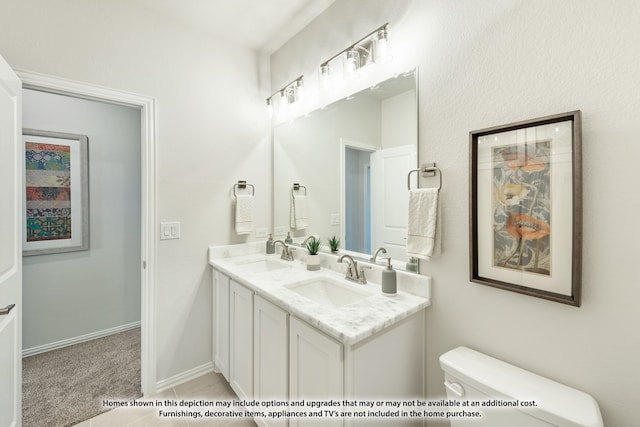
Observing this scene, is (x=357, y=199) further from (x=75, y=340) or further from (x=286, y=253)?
(x=75, y=340)

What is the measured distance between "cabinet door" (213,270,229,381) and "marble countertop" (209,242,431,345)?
114mm

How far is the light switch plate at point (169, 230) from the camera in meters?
1.93

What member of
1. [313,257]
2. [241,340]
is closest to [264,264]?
[313,257]

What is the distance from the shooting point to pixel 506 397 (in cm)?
91

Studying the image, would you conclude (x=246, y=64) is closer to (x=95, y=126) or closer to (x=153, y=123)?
(x=153, y=123)

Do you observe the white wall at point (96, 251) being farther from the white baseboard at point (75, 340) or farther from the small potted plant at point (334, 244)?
the small potted plant at point (334, 244)

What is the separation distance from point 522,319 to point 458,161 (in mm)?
681

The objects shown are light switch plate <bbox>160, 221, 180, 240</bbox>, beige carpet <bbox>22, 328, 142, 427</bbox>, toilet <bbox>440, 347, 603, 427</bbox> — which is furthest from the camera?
light switch plate <bbox>160, 221, 180, 240</bbox>

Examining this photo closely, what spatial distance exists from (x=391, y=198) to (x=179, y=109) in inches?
64.3

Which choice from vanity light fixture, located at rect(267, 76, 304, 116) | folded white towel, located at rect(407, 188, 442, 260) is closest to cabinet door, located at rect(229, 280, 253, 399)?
folded white towel, located at rect(407, 188, 442, 260)

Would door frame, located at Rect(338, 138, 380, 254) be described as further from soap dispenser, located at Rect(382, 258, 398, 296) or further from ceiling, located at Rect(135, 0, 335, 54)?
ceiling, located at Rect(135, 0, 335, 54)

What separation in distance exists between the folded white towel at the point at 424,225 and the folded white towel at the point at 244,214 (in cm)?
136

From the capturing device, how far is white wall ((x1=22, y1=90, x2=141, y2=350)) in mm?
2348

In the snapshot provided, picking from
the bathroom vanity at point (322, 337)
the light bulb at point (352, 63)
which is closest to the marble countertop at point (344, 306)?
the bathroom vanity at point (322, 337)
